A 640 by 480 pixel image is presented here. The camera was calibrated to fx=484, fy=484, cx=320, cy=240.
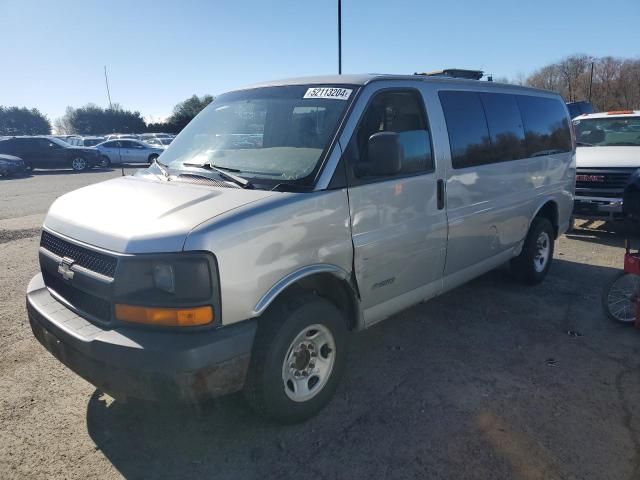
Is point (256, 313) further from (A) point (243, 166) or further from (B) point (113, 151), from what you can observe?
(B) point (113, 151)

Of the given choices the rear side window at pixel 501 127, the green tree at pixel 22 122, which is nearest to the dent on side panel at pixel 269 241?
the rear side window at pixel 501 127

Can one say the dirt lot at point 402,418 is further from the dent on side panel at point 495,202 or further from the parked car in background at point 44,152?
the parked car in background at point 44,152

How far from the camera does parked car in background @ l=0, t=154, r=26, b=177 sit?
20531 millimetres

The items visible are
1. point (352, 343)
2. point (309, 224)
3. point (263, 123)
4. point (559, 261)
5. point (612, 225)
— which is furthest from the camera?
point (612, 225)

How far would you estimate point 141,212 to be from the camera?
278 cm

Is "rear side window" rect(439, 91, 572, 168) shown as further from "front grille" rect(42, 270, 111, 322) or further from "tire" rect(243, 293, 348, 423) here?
"front grille" rect(42, 270, 111, 322)

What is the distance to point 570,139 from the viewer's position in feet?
20.0

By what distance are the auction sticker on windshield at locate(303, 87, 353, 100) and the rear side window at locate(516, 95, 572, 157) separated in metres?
2.67

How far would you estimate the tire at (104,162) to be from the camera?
24.2 meters

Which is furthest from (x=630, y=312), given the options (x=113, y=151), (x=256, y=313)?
(x=113, y=151)

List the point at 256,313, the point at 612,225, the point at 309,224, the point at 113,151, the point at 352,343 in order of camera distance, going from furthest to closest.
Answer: the point at 113,151 → the point at 612,225 → the point at 352,343 → the point at 309,224 → the point at 256,313

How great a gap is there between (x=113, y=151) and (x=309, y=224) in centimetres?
2594

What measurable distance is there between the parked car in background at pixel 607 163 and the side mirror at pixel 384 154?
6.29 m

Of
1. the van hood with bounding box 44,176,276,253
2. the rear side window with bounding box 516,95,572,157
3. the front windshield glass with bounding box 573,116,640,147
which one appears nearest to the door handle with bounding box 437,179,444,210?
the van hood with bounding box 44,176,276,253
